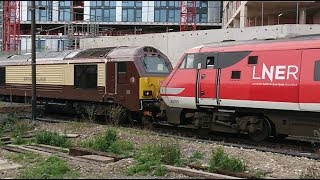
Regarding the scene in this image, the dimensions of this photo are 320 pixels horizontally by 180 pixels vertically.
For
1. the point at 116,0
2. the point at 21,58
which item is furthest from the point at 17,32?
the point at 21,58

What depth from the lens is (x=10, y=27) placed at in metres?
59.2

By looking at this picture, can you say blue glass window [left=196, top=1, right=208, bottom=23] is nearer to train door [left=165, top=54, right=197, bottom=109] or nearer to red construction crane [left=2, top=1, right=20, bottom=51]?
red construction crane [left=2, top=1, right=20, bottom=51]

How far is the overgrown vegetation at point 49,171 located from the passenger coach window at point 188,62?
6.78 m

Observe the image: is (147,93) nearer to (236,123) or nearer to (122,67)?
(122,67)

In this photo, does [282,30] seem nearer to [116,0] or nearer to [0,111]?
[0,111]

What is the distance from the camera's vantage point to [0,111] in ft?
68.6

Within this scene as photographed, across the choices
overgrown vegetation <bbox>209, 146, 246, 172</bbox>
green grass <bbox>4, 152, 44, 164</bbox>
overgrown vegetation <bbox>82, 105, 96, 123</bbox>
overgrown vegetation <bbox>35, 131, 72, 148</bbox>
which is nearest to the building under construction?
overgrown vegetation <bbox>82, 105, 96, 123</bbox>

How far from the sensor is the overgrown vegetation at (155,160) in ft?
27.9

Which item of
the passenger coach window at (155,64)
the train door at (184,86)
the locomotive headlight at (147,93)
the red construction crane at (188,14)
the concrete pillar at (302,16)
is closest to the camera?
the train door at (184,86)

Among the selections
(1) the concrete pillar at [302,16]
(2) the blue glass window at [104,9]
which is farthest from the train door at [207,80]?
(2) the blue glass window at [104,9]

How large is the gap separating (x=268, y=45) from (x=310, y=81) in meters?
1.70

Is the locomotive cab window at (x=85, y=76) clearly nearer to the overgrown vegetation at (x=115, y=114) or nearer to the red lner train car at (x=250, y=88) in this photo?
the overgrown vegetation at (x=115, y=114)

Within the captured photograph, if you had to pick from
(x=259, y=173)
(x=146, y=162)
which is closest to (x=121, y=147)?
(x=146, y=162)

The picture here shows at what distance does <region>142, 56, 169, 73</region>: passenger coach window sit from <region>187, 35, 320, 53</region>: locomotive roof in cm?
326
